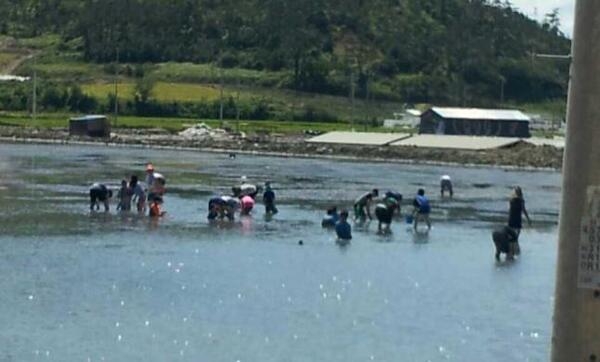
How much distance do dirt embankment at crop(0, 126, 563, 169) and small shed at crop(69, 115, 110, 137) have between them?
0.86 meters

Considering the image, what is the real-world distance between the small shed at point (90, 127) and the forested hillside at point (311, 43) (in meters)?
47.4

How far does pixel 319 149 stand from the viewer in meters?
106

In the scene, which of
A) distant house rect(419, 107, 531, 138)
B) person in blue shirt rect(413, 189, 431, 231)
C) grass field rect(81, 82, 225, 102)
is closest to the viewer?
person in blue shirt rect(413, 189, 431, 231)

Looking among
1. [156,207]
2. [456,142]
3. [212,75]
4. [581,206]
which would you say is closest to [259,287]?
[156,207]

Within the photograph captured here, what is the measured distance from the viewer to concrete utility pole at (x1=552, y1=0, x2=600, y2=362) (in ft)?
14.8

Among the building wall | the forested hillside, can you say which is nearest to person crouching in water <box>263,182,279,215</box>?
the building wall

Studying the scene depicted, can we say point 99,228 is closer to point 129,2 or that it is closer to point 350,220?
point 350,220

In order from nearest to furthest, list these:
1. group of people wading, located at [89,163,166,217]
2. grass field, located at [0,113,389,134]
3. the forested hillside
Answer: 1. group of people wading, located at [89,163,166,217]
2. grass field, located at [0,113,389,134]
3. the forested hillside

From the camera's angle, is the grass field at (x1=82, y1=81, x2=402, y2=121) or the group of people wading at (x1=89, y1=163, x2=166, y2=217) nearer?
the group of people wading at (x1=89, y1=163, x2=166, y2=217)

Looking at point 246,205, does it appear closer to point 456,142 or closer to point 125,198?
point 125,198

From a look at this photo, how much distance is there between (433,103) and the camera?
172 metres

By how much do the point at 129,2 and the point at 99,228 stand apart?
15201 cm

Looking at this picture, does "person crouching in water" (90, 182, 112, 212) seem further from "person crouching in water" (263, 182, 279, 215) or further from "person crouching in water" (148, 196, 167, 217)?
"person crouching in water" (263, 182, 279, 215)

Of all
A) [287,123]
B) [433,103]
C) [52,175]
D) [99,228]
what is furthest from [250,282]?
[433,103]
